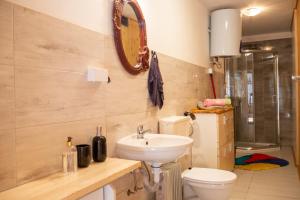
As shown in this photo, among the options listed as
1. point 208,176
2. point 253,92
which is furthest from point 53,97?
point 253,92

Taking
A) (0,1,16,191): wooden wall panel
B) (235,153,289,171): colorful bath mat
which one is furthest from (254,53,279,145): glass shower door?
(0,1,16,191): wooden wall panel

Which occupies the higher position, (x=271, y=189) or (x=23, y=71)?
(x=23, y=71)

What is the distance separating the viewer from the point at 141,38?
6.75 ft

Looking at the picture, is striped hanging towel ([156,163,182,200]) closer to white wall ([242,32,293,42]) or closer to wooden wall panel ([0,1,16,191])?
wooden wall panel ([0,1,16,191])

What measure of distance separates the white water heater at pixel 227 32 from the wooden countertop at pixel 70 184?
286 centimetres

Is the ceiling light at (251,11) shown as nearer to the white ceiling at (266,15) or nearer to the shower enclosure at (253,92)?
the white ceiling at (266,15)

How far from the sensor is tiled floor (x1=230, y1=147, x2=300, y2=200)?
2.86 m

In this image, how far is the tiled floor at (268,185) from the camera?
2865 millimetres

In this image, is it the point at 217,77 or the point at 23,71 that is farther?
the point at 217,77

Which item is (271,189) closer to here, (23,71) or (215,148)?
(215,148)

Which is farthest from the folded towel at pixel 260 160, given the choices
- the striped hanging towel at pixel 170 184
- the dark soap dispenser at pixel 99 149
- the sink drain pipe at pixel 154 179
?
the dark soap dispenser at pixel 99 149

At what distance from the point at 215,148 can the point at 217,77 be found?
1.70 m

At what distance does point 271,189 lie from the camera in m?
3.06

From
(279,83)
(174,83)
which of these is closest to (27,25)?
(174,83)
